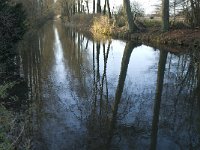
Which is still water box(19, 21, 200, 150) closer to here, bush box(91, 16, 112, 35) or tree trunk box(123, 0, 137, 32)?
tree trunk box(123, 0, 137, 32)

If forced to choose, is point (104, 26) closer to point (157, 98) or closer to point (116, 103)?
point (157, 98)

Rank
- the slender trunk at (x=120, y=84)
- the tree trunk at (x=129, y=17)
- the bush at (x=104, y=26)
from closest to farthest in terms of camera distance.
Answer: the slender trunk at (x=120, y=84) < the tree trunk at (x=129, y=17) < the bush at (x=104, y=26)

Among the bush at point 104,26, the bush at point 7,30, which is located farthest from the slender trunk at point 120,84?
the bush at point 104,26

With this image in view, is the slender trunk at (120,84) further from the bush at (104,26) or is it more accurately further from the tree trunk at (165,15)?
the bush at (104,26)

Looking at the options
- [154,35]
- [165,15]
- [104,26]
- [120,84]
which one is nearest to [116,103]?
[120,84]

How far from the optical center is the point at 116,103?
38.6ft

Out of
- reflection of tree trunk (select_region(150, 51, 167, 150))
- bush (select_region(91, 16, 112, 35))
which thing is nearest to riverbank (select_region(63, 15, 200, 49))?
bush (select_region(91, 16, 112, 35))

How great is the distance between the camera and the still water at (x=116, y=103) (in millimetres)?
8706

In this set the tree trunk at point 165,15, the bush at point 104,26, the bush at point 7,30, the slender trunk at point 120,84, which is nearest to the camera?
the slender trunk at point 120,84

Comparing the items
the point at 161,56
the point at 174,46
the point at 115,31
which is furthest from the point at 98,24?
the point at 161,56

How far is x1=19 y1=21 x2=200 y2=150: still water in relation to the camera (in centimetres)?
871

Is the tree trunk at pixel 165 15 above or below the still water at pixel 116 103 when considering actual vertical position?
above

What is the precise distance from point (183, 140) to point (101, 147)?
1.84 metres

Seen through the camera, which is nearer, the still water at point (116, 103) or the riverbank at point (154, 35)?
the still water at point (116, 103)
